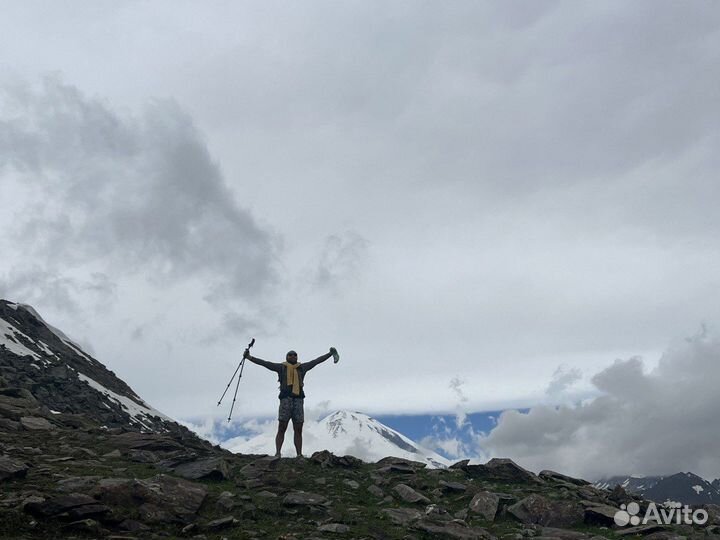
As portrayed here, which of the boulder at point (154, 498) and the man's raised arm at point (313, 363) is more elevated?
the man's raised arm at point (313, 363)

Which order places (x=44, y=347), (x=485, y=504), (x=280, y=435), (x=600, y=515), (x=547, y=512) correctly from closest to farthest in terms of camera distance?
(x=600, y=515) → (x=547, y=512) → (x=485, y=504) → (x=280, y=435) → (x=44, y=347)

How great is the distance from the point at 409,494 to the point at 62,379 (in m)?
30.5

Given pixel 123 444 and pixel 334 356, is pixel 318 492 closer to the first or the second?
pixel 334 356

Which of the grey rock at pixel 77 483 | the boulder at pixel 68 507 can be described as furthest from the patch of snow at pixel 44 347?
the boulder at pixel 68 507

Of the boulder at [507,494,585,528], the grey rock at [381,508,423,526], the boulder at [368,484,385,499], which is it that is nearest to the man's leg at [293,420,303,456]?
the boulder at [368,484,385,499]

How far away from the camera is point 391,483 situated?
20.6 meters

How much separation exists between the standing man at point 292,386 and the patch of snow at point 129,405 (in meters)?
23.6

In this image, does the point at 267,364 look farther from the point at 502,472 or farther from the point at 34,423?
the point at 502,472

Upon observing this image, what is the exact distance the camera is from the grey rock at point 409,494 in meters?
18.6

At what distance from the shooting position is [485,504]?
18438 millimetres

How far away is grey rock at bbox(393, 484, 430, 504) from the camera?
61.2 ft

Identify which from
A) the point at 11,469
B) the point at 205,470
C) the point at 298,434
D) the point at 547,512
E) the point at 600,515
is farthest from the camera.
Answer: the point at 298,434

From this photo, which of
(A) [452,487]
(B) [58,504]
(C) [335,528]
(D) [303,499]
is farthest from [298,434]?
(B) [58,504]

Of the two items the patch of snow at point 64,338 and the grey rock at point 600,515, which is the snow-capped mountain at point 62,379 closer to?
the patch of snow at point 64,338
